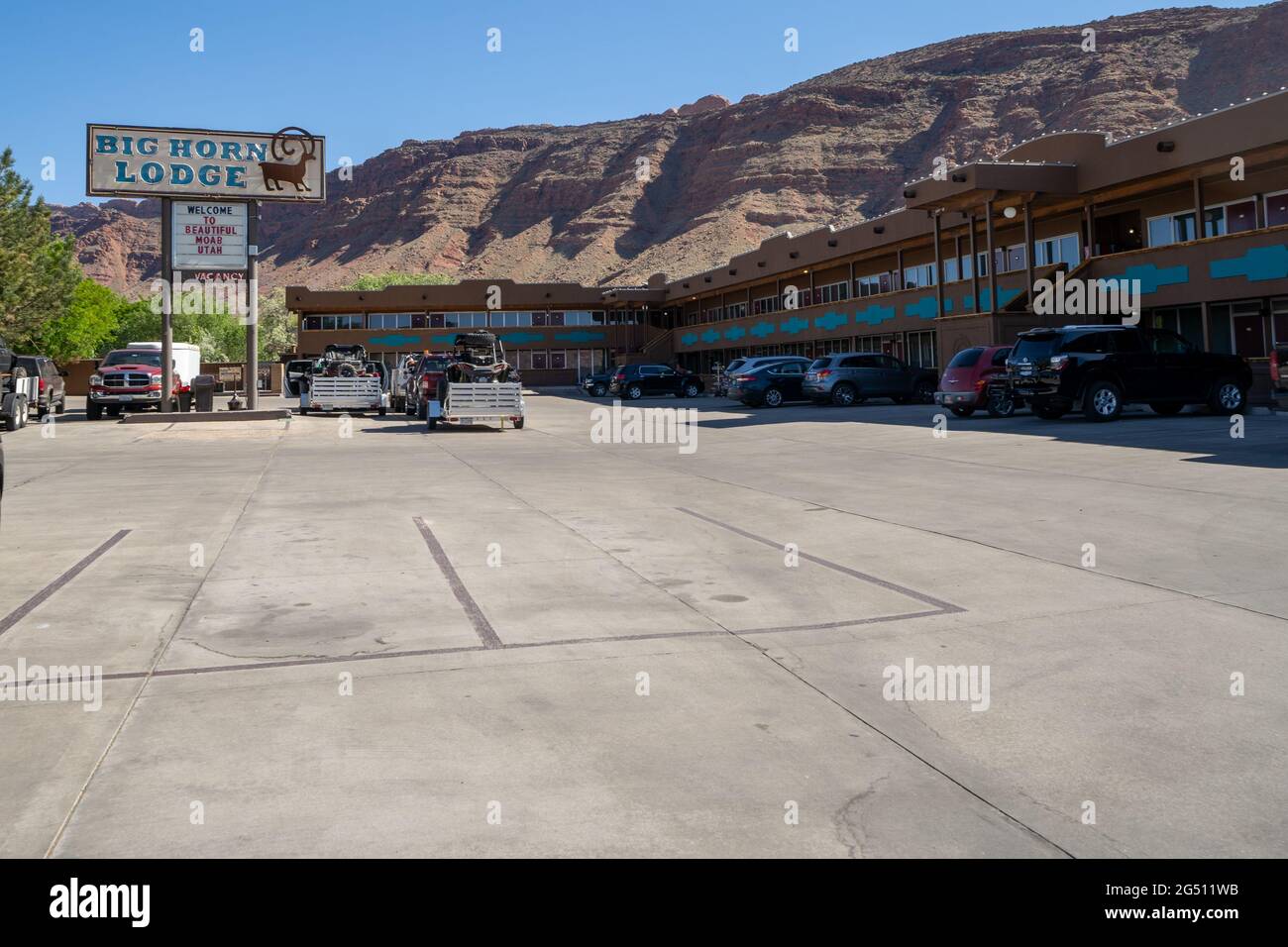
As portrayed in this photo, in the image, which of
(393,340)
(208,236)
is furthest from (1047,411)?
(393,340)

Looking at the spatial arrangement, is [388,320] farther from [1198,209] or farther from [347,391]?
[1198,209]

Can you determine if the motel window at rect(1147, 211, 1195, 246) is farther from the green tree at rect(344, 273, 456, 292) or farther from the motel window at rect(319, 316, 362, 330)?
the green tree at rect(344, 273, 456, 292)

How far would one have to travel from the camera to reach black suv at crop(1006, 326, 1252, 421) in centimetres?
2311

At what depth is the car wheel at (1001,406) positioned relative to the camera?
26844mm

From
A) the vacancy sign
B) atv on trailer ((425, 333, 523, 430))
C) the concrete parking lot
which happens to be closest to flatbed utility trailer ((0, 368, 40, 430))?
the vacancy sign

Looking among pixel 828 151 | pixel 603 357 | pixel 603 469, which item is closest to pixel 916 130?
pixel 828 151

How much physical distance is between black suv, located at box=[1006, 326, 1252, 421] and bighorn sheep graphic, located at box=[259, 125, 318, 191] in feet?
77.0

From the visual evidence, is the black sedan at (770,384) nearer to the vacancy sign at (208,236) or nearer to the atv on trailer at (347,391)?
the atv on trailer at (347,391)

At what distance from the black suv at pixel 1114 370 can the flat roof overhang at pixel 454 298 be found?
6011 cm

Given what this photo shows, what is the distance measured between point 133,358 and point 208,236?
513 cm

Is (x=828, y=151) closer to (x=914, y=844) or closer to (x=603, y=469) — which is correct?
(x=603, y=469)

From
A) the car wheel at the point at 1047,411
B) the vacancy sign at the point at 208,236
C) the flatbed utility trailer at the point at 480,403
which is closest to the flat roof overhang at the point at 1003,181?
the car wheel at the point at 1047,411

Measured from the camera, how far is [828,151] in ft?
502

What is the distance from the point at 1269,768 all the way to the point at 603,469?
13349 millimetres
